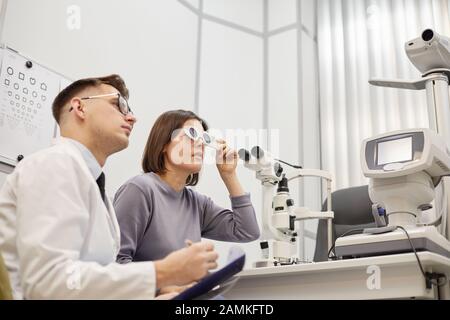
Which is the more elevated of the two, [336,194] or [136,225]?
[336,194]

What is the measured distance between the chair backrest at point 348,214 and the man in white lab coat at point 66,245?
154 centimetres

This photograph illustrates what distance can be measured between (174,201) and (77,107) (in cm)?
55

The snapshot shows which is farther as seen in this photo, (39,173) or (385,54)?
(385,54)

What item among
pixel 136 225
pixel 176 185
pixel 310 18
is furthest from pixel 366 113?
pixel 136 225

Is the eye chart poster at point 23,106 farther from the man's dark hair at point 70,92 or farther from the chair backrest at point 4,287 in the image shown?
the chair backrest at point 4,287

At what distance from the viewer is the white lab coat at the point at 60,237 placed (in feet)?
2.96

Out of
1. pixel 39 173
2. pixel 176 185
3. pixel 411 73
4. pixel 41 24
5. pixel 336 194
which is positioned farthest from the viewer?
pixel 411 73

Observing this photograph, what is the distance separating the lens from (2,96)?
2.00 metres

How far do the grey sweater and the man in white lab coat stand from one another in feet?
1.34

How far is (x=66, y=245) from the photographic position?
0.95m

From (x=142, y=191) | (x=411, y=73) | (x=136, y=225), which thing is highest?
(x=411, y=73)

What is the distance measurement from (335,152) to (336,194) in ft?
2.60

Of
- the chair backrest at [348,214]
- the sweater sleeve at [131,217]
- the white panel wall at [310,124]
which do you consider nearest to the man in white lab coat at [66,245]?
the sweater sleeve at [131,217]

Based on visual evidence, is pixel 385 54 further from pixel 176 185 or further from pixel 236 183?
pixel 176 185
